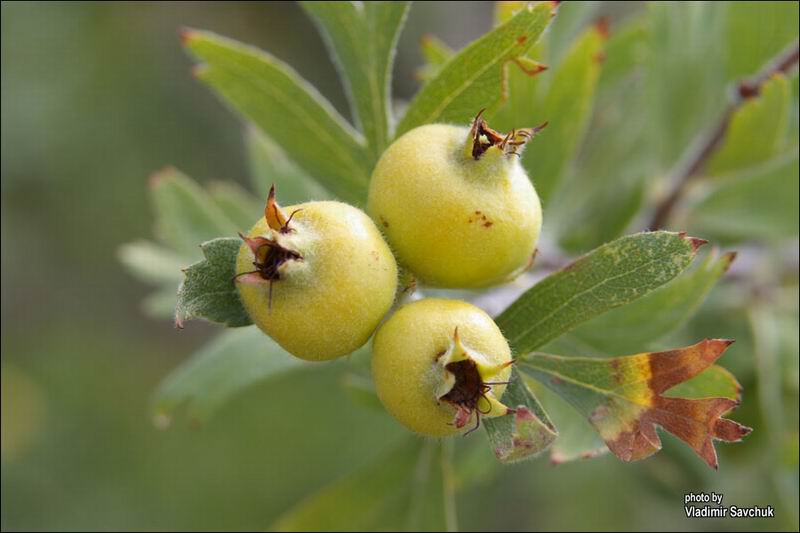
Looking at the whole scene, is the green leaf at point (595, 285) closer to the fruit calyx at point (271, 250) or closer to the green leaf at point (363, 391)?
the fruit calyx at point (271, 250)

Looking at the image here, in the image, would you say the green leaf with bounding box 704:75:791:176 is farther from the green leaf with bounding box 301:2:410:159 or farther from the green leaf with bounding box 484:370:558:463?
the green leaf with bounding box 484:370:558:463

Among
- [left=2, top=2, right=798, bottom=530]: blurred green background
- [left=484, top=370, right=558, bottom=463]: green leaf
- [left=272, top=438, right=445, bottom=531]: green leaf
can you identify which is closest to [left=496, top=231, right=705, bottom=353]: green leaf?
[left=484, top=370, right=558, bottom=463]: green leaf

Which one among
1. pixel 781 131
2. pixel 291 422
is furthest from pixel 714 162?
pixel 291 422

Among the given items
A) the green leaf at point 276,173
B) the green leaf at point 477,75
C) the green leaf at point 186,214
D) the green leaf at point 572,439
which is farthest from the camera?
the green leaf at point 276,173

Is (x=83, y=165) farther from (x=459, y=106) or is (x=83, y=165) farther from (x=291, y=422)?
(x=459, y=106)

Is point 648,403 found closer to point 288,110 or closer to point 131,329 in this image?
point 288,110

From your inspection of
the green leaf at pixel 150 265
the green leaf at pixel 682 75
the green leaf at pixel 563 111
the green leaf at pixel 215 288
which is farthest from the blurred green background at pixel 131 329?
the green leaf at pixel 215 288

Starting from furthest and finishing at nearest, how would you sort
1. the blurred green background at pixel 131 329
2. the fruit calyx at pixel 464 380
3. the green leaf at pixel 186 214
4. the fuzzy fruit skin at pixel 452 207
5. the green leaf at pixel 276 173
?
the blurred green background at pixel 131 329, the green leaf at pixel 276 173, the green leaf at pixel 186 214, the fuzzy fruit skin at pixel 452 207, the fruit calyx at pixel 464 380
